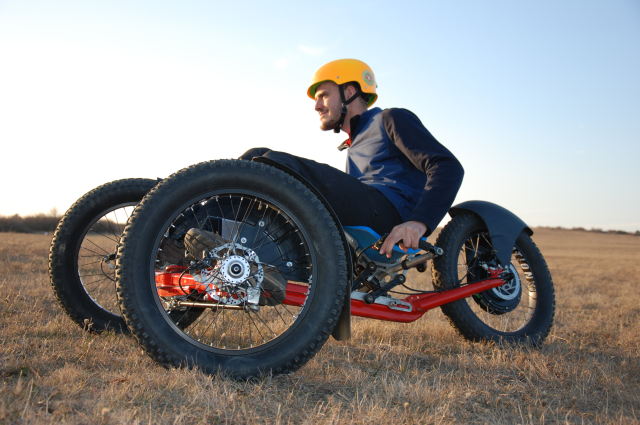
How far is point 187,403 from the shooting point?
1.73 m

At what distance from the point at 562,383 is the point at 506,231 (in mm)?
1377

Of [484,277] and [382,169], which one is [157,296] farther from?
[484,277]

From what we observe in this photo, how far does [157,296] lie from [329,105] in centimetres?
246

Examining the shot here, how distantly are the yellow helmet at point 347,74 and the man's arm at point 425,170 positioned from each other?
2.82 feet

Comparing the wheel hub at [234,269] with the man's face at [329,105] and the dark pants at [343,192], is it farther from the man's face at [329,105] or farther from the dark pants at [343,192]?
the man's face at [329,105]

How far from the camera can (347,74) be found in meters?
3.77

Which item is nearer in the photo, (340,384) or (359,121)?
(340,384)

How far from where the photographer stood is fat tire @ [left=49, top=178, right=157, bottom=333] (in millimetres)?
2848

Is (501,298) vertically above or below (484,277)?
below

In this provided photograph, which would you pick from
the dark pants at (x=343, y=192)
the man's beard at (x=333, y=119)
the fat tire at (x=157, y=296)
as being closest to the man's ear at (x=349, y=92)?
the man's beard at (x=333, y=119)

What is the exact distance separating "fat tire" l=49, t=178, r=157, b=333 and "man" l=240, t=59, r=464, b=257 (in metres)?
1.17

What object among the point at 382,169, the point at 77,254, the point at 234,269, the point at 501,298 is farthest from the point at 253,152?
the point at 501,298

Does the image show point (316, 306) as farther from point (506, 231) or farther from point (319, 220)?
point (506, 231)

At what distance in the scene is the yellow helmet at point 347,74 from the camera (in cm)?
377
